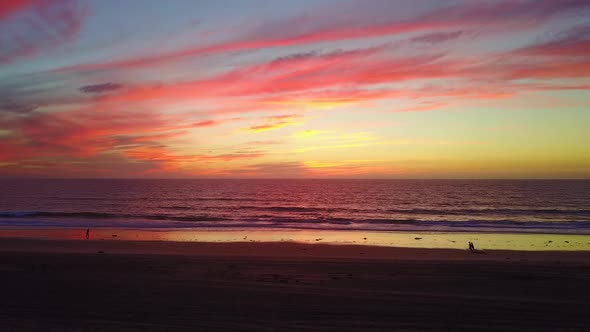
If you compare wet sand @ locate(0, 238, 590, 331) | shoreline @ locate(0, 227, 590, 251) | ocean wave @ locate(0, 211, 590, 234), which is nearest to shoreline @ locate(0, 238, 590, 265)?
shoreline @ locate(0, 227, 590, 251)

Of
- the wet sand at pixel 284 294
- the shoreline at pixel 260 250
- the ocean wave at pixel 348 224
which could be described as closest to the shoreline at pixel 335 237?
the shoreline at pixel 260 250

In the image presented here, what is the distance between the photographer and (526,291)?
959 cm

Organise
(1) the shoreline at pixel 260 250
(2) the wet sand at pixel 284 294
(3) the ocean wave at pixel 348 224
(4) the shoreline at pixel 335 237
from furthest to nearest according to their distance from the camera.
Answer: (3) the ocean wave at pixel 348 224
(4) the shoreline at pixel 335 237
(1) the shoreline at pixel 260 250
(2) the wet sand at pixel 284 294

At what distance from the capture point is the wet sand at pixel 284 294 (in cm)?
737

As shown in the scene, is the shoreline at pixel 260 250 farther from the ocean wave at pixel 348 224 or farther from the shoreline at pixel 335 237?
the ocean wave at pixel 348 224

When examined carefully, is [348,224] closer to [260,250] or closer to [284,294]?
[260,250]

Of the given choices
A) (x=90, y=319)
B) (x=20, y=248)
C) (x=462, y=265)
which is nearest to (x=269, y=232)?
(x=20, y=248)

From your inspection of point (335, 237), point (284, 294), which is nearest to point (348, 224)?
point (335, 237)

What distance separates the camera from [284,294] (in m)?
9.23

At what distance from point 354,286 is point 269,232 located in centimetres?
1754

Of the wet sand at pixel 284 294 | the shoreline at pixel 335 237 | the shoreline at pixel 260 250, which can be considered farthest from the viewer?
the shoreline at pixel 335 237

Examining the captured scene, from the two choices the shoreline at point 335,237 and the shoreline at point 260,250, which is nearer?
the shoreline at point 260,250

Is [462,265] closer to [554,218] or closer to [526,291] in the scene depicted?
[526,291]

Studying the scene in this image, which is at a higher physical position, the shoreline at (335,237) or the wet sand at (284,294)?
the wet sand at (284,294)
